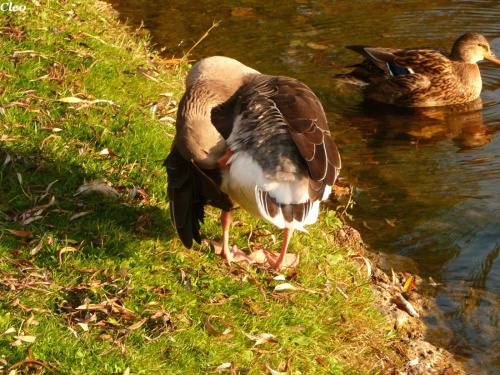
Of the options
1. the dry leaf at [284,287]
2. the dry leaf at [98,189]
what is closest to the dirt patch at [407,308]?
the dry leaf at [284,287]

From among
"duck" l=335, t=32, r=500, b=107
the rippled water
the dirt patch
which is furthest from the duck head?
the dirt patch

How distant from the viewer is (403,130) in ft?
26.0

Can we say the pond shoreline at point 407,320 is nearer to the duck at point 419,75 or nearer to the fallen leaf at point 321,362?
the fallen leaf at point 321,362

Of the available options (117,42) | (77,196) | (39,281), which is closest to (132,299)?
(39,281)

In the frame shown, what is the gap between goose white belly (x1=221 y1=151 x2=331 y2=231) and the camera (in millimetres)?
3568

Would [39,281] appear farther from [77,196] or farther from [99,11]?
[99,11]

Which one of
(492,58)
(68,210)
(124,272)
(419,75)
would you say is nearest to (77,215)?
(68,210)

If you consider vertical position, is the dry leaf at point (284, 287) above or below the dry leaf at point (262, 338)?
below

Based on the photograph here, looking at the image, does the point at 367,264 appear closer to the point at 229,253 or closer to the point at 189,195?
the point at 229,253

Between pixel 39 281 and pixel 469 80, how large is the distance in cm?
664

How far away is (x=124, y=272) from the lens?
3924 millimetres

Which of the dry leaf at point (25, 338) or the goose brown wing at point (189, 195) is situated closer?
the dry leaf at point (25, 338)

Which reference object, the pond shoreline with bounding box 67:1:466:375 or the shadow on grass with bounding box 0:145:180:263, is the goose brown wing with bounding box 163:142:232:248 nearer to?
the shadow on grass with bounding box 0:145:180:263

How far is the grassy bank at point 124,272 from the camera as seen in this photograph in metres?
3.45
